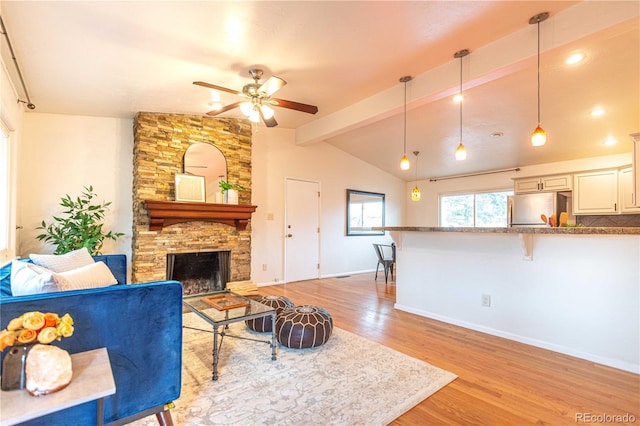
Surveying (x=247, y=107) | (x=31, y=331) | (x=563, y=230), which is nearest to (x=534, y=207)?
(x=563, y=230)

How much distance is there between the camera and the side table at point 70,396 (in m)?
0.97

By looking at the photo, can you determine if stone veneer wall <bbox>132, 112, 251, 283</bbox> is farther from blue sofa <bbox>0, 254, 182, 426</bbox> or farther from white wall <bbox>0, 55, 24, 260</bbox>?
blue sofa <bbox>0, 254, 182, 426</bbox>

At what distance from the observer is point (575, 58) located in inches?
117

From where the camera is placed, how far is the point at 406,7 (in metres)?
2.24

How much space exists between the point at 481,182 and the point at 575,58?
3.95m

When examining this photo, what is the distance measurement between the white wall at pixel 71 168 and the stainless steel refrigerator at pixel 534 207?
657 cm

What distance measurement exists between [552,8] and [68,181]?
5.54 meters

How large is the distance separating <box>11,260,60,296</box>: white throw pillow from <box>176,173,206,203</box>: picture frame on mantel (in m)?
2.91

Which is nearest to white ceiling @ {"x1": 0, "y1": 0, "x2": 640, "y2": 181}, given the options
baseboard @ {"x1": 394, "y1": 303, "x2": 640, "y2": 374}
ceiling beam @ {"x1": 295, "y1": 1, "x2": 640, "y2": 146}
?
ceiling beam @ {"x1": 295, "y1": 1, "x2": 640, "y2": 146}

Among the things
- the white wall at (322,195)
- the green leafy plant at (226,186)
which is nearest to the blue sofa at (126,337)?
the green leafy plant at (226,186)

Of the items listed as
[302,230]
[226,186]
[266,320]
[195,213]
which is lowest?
[266,320]

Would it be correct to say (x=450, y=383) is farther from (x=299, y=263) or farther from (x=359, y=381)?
(x=299, y=263)

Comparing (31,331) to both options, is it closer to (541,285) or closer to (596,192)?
(541,285)

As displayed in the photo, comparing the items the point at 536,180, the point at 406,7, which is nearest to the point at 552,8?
the point at 406,7
